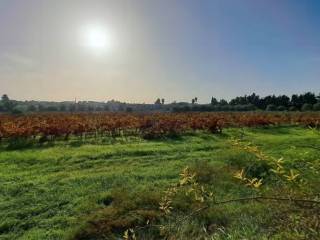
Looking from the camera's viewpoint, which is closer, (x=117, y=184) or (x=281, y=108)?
(x=117, y=184)

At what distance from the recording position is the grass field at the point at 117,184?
6.07 metres

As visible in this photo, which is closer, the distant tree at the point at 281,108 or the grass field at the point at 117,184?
the grass field at the point at 117,184

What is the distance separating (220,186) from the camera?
12.4 meters

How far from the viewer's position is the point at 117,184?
1283 centimetres

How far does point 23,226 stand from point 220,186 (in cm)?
568

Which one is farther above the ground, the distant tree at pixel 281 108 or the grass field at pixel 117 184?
the grass field at pixel 117 184

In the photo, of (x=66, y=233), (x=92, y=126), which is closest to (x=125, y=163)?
(x=66, y=233)

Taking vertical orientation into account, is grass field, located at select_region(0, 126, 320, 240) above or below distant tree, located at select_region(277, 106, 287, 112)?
above

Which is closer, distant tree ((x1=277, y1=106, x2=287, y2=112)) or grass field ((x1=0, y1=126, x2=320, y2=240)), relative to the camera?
grass field ((x1=0, y1=126, x2=320, y2=240))

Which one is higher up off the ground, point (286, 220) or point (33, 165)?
point (286, 220)

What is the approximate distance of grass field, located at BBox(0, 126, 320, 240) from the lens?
19.9 feet

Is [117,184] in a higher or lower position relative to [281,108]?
higher

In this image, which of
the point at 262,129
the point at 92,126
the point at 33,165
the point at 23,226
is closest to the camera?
the point at 23,226

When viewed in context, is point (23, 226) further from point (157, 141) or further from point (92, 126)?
point (92, 126)
